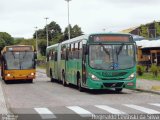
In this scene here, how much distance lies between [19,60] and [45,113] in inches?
790

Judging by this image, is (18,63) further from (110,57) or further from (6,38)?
(6,38)

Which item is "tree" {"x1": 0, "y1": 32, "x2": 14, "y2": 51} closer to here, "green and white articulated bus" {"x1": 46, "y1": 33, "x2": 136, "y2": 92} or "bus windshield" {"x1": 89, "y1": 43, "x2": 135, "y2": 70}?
"green and white articulated bus" {"x1": 46, "y1": 33, "x2": 136, "y2": 92}

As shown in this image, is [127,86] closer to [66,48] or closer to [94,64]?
[94,64]

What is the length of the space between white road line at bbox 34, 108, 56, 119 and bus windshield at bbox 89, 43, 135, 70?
23.4 ft

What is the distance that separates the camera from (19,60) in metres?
34.7

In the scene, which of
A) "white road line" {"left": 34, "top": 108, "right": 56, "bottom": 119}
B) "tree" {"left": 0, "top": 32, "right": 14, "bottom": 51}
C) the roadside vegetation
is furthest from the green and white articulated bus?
"tree" {"left": 0, "top": 32, "right": 14, "bottom": 51}

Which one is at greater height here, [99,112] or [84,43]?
[84,43]

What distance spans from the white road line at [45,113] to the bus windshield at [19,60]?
61.0 feet

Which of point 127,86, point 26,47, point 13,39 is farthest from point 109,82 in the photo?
point 13,39

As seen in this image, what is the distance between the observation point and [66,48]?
29.9 m

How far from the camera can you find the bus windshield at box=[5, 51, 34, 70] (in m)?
34.7

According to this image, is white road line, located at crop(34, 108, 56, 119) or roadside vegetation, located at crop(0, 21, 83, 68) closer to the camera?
white road line, located at crop(34, 108, 56, 119)

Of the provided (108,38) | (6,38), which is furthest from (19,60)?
(6,38)

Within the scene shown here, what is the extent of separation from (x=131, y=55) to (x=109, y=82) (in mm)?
1654
